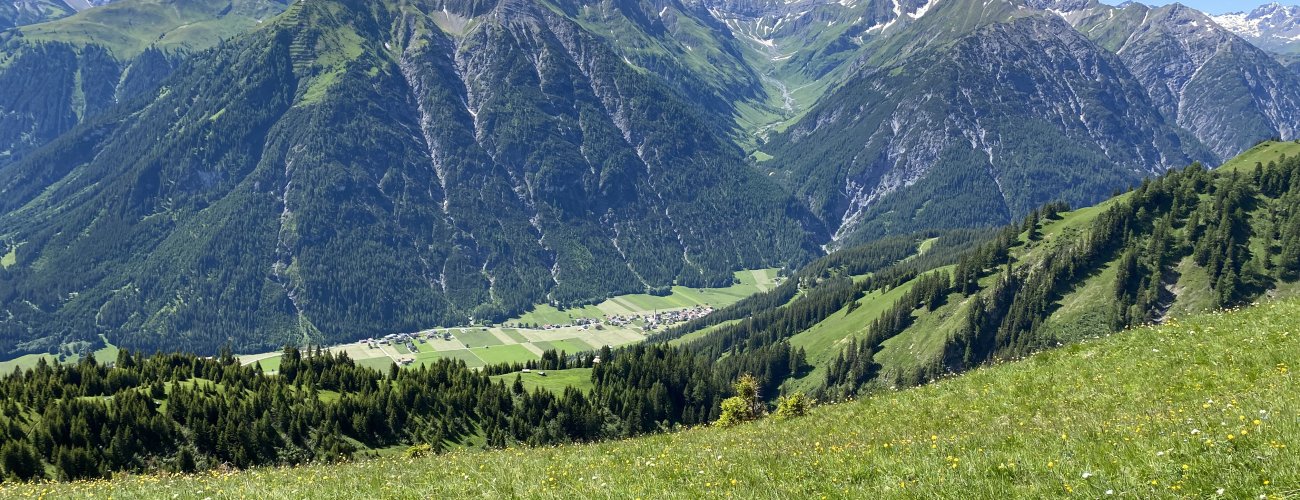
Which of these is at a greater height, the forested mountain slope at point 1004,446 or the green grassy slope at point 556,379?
the forested mountain slope at point 1004,446

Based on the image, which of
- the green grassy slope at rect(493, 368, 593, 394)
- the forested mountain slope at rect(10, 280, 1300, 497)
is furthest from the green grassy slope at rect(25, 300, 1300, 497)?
the green grassy slope at rect(493, 368, 593, 394)

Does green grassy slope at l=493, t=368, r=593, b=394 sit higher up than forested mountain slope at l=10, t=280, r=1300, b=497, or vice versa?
forested mountain slope at l=10, t=280, r=1300, b=497

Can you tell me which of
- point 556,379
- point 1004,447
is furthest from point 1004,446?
point 556,379

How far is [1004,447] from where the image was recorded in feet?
69.7

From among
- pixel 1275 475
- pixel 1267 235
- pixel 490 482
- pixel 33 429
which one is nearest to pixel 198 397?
pixel 33 429

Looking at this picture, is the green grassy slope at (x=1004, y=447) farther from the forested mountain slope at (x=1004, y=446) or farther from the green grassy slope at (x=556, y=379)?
the green grassy slope at (x=556, y=379)

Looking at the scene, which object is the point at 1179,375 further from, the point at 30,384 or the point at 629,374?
the point at 629,374

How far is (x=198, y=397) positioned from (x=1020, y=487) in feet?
292

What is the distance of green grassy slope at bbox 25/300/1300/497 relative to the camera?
54.3 feet

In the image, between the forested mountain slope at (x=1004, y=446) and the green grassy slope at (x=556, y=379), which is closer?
the forested mountain slope at (x=1004, y=446)

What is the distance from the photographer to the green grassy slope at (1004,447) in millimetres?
16547

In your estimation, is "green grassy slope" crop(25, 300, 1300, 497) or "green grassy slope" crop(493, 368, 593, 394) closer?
"green grassy slope" crop(25, 300, 1300, 497)

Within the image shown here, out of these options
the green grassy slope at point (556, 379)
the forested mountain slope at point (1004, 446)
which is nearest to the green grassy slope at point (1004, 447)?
the forested mountain slope at point (1004, 446)

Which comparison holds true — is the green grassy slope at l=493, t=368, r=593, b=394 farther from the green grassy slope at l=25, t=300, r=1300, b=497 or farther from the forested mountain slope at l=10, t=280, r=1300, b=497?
the forested mountain slope at l=10, t=280, r=1300, b=497
